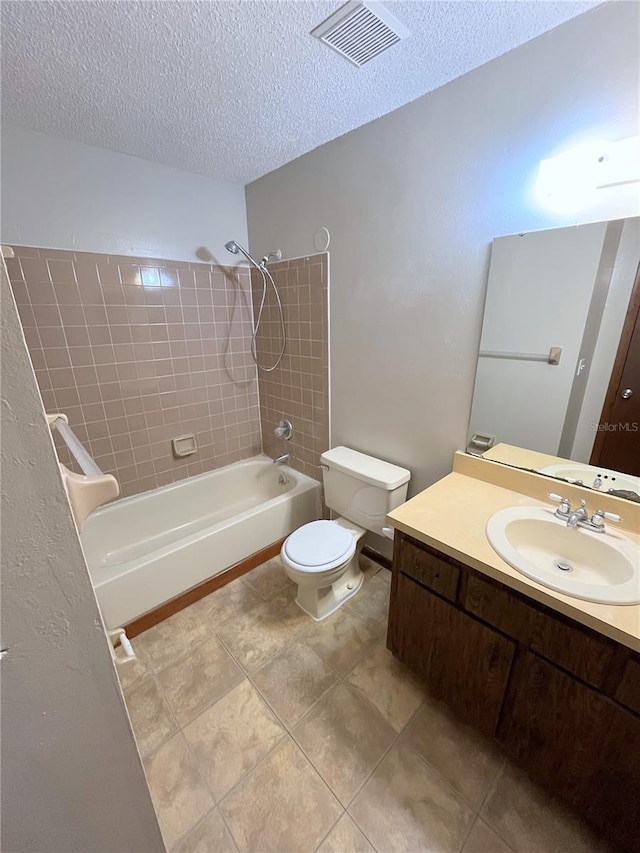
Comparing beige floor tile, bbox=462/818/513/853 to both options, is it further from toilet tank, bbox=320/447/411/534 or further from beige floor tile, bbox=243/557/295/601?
beige floor tile, bbox=243/557/295/601

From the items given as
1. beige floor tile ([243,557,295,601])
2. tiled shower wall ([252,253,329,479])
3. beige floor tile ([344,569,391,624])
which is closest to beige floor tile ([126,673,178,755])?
beige floor tile ([243,557,295,601])

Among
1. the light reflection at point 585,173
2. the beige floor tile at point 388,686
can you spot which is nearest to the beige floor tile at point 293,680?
the beige floor tile at point 388,686

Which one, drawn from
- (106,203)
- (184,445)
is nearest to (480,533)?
(184,445)

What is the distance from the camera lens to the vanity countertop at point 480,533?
81 centimetres

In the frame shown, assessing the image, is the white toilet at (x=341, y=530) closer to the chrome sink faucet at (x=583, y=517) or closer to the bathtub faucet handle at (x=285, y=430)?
the bathtub faucet handle at (x=285, y=430)

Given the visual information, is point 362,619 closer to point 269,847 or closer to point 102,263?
point 269,847

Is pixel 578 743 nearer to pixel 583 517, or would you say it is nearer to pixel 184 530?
pixel 583 517

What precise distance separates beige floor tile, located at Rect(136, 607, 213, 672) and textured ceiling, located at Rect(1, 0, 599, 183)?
7.56 ft

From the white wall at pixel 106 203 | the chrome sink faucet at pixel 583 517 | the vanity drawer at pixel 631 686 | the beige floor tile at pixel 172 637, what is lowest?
the beige floor tile at pixel 172 637

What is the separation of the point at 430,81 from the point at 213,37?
79cm

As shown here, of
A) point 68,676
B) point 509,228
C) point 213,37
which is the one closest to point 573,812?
point 68,676

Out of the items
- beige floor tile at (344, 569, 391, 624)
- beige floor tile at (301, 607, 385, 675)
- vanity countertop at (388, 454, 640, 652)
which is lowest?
beige floor tile at (301, 607, 385, 675)

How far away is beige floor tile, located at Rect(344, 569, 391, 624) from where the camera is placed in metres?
1.75

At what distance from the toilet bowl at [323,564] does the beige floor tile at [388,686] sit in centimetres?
32
